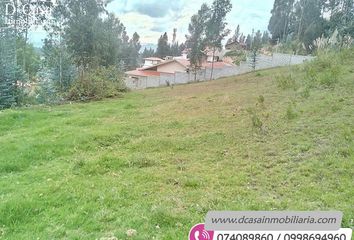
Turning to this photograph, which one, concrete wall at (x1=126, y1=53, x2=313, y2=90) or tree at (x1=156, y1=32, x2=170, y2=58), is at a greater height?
tree at (x1=156, y1=32, x2=170, y2=58)

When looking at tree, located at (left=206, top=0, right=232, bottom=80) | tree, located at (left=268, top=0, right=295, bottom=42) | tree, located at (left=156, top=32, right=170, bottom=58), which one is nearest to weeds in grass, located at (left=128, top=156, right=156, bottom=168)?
tree, located at (left=206, top=0, right=232, bottom=80)

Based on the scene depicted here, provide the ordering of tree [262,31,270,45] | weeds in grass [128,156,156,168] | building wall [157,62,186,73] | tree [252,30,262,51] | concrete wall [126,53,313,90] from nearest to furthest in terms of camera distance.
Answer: weeds in grass [128,156,156,168] < concrete wall [126,53,313,90] < tree [252,30,262,51] < building wall [157,62,186,73] < tree [262,31,270,45]

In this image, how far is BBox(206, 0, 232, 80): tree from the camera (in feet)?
86.0

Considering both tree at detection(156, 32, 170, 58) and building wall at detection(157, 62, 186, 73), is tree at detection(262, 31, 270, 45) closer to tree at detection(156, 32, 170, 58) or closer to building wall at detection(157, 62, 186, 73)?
building wall at detection(157, 62, 186, 73)

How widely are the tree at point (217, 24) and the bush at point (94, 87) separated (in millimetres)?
12675

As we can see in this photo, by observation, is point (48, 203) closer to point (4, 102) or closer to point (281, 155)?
point (281, 155)

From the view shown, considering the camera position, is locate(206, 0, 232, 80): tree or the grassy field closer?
the grassy field

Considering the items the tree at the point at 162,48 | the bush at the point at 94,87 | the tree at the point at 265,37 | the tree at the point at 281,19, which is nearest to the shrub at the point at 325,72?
the bush at the point at 94,87

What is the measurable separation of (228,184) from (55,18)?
1608 centimetres

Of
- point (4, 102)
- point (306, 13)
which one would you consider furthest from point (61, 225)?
point (306, 13)

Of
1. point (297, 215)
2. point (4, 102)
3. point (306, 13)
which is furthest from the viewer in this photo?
point (306, 13)

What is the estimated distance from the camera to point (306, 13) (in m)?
33.8

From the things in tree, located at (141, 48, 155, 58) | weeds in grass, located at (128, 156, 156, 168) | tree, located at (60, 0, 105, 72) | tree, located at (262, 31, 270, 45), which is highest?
tree, located at (262, 31, 270, 45)

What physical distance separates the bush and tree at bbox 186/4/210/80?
40.8 ft
